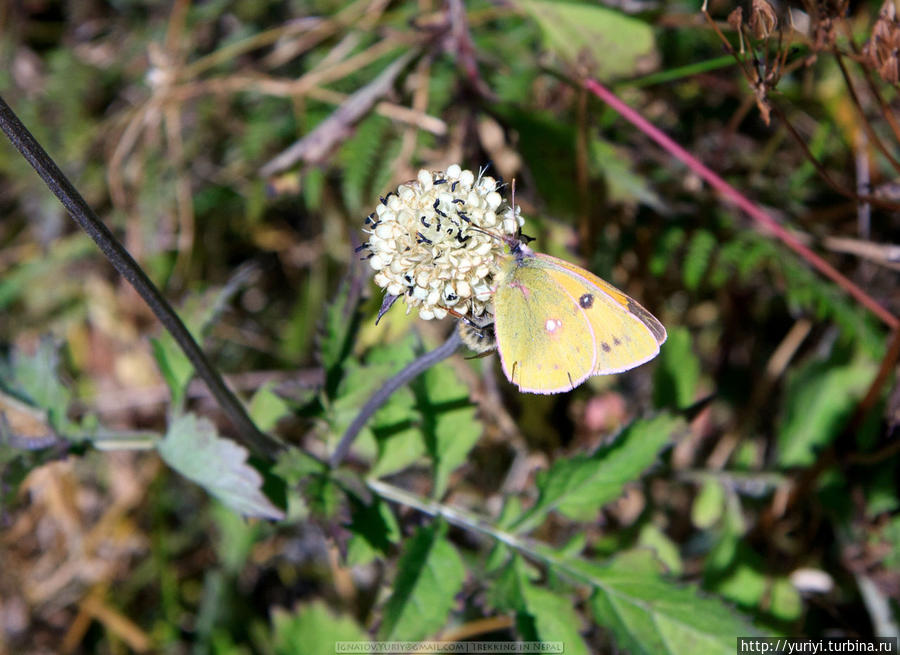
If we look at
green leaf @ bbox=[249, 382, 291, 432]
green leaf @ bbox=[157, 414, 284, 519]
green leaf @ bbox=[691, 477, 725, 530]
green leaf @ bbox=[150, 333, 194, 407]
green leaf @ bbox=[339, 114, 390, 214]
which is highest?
green leaf @ bbox=[339, 114, 390, 214]

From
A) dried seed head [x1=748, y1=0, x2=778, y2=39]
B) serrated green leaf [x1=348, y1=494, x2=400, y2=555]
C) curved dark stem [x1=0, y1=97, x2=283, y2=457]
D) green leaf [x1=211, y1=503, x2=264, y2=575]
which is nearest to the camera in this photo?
curved dark stem [x1=0, y1=97, x2=283, y2=457]

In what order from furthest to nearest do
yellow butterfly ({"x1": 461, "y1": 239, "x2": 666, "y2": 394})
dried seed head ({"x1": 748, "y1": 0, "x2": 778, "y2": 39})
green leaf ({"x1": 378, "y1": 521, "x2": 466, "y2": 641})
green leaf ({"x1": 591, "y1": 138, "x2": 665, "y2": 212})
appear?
1. green leaf ({"x1": 591, "y1": 138, "x2": 665, "y2": 212})
2. green leaf ({"x1": 378, "y1": 521, "x2": 466, "y2": 641})
3. dried seed head ({"x1": 748, "y1": 0, "x2": 778, "y2": 39})
4. yellow butterfly ({"x1": 461, "y1": 239, "x2": 666, "y2": 394})

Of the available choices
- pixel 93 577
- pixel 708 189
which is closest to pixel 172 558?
pixel 93 577

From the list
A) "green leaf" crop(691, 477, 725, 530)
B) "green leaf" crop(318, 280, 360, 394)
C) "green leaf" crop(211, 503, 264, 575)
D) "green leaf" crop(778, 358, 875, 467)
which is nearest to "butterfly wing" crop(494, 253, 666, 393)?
"green leaf" crop(318, 280, 360, 394)

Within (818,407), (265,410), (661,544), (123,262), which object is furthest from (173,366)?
(818,407)

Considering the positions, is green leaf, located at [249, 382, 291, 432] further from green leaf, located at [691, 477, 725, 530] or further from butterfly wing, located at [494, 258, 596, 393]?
green leaf, located at [691, 477, 725, 530]

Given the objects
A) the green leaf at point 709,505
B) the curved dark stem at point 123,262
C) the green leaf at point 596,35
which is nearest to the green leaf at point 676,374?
the green leaf at point 709,505
